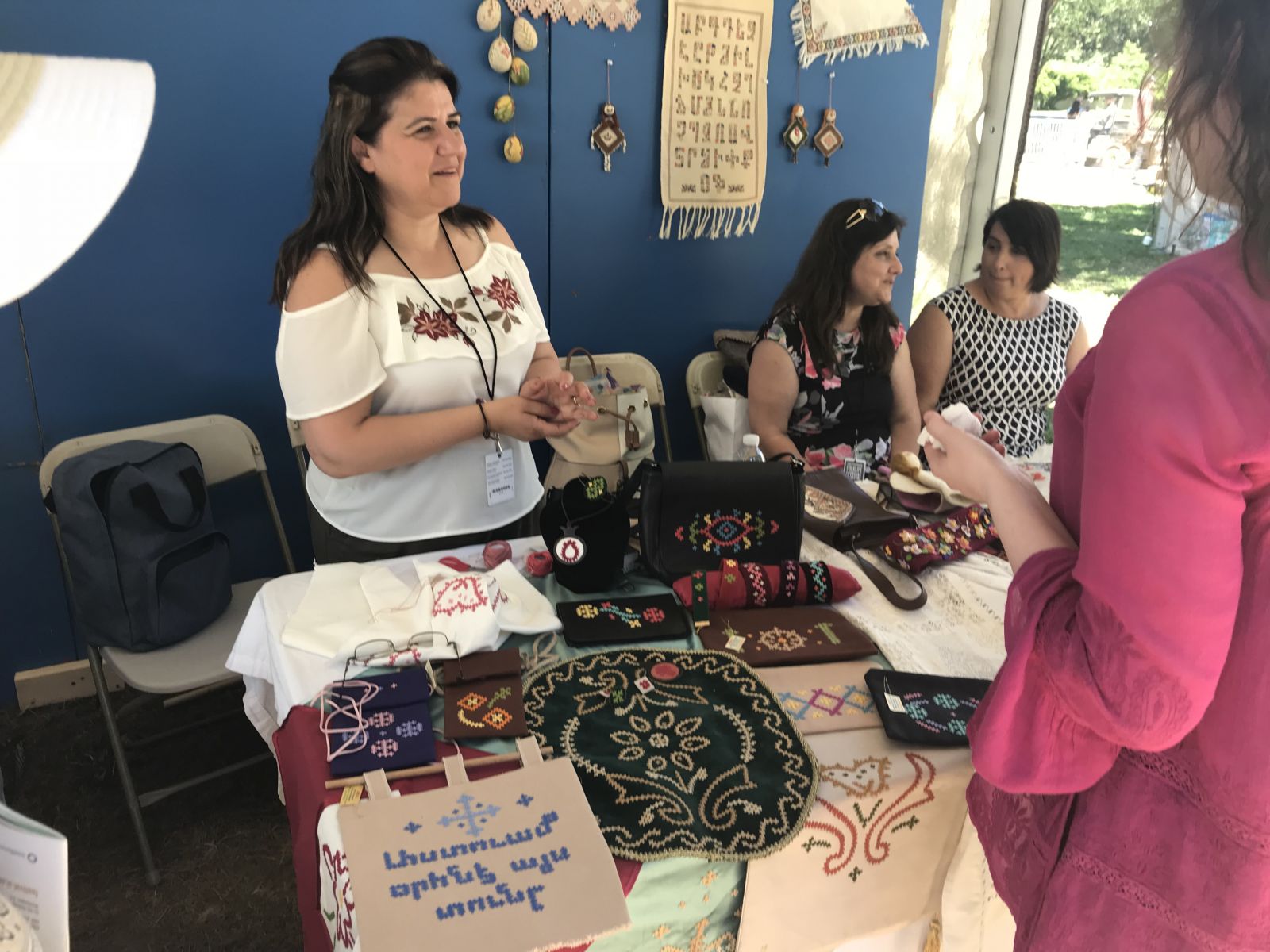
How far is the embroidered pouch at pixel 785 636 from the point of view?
1347 millimetres

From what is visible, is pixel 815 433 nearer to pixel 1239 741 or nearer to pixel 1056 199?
pixel 1056 199

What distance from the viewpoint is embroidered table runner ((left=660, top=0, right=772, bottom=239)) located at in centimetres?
284

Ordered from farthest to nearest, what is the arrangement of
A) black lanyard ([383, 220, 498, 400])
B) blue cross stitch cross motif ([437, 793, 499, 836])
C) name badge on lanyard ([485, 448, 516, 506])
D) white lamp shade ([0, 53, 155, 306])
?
1. name badge on lanyard ([485, 448, 516, 506])
2. black lanyard ([383, 220, 498, 400])
3. blue cross stitch cross motif ([437, 793, 499, 836])
4. white lamp shade ([0, 53, 155, 306])

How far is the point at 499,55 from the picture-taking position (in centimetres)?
257

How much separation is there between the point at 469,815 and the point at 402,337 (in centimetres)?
100

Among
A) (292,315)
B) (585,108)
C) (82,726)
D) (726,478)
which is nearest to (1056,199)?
(585,108)

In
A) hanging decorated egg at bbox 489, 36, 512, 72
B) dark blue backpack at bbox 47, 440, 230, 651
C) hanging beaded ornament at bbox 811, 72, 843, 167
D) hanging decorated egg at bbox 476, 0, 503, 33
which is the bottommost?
Result: dark blue backpack at bbox 47, 440, 230, 651

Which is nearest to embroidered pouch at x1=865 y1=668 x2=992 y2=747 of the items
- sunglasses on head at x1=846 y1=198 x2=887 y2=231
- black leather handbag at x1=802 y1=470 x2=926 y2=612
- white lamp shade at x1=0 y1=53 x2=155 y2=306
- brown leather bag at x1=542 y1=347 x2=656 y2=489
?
black leather handbag at x1=802 y1=470 x2=926 y2=612

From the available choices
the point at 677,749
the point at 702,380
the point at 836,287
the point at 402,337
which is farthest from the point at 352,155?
the point at 702,380

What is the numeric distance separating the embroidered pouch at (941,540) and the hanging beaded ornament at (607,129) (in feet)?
5.50

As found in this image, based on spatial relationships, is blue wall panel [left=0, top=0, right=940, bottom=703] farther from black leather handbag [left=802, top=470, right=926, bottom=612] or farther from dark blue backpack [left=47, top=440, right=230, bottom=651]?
black leather handbag [left=802, top=470, right=926, bottom=612]

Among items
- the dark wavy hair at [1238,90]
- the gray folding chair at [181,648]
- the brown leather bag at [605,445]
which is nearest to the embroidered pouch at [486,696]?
the dark wavy hair at [1238,90]

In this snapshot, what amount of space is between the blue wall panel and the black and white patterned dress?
2.87 ft

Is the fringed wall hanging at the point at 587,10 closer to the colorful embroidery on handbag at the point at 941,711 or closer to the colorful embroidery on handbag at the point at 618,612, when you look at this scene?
the colorful embroidery on handbag at the point at 618,612
